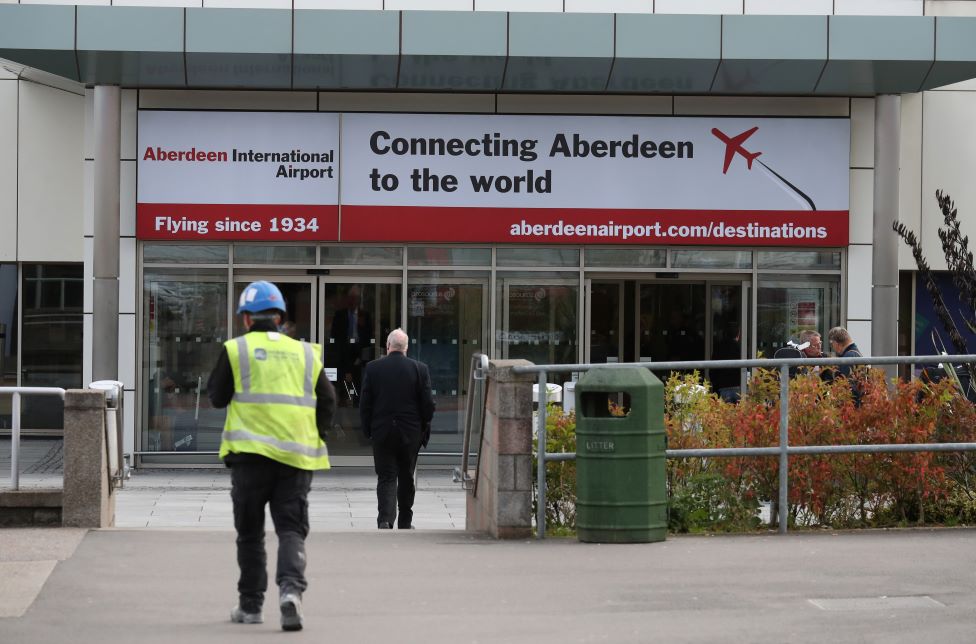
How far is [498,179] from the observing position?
1712cm

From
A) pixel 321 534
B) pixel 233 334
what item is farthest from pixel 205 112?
pixel 321 534

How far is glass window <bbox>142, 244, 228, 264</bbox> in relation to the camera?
17016 millimetres

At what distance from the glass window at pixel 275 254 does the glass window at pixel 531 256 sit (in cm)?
229

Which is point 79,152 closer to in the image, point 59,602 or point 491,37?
point 491,37

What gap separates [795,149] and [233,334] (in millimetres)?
7125

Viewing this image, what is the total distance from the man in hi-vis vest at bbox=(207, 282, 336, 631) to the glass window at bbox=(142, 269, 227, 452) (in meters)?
10.6

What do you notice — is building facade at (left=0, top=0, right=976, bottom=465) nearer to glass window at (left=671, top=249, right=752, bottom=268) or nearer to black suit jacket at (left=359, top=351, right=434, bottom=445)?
glass window at (left=671, top=249, right=752, bottom=268)

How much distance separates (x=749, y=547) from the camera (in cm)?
898

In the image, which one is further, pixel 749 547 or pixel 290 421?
pixel 749 547

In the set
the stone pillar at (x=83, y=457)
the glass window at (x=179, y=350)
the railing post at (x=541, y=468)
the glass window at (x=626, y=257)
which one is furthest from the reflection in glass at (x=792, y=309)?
the stone pillar at (x=83, y=457)

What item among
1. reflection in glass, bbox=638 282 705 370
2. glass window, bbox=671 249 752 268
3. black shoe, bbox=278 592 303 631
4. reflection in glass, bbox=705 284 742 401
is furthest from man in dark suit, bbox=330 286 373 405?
black shoe, bbox=278 592 303 631

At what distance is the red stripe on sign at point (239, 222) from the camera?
16.8 meters

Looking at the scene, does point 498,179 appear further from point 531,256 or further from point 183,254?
point 183,254

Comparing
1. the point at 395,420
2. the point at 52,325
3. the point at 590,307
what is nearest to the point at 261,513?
the point at 395,420
